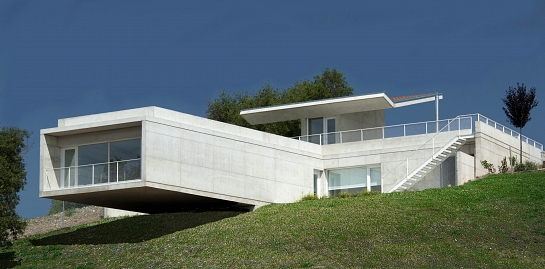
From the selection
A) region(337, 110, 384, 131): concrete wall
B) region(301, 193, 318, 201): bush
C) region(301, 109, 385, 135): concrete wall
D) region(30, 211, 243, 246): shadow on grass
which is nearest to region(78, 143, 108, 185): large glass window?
region(30, 211, 243, 246): shadow on grass

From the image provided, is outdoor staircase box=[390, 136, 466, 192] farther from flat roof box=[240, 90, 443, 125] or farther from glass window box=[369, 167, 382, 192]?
flat roof box=[240, 90, 443, 125]

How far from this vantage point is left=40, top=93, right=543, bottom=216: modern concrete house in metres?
37.6

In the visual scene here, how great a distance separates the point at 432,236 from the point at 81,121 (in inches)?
661

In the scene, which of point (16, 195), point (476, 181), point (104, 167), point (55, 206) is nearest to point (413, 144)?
point (476, 181)

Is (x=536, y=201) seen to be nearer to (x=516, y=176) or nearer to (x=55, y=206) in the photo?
(x=516, y=176)

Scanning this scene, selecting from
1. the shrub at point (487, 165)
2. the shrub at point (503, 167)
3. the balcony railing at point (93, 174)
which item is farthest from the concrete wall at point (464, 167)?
the balcony railing at point (93, 174)

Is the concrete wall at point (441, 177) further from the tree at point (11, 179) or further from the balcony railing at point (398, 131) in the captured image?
the tree at point (11, 179)

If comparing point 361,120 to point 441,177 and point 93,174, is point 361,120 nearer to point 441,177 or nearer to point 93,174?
point 441,177

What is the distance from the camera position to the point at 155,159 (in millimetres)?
36781

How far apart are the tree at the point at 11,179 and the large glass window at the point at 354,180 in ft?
53.2

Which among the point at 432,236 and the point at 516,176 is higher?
the point at 516,176

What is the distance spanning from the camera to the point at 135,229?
132ft

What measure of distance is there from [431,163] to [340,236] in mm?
12297

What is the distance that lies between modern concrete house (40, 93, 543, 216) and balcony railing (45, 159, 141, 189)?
Answer: 0.04 metres
